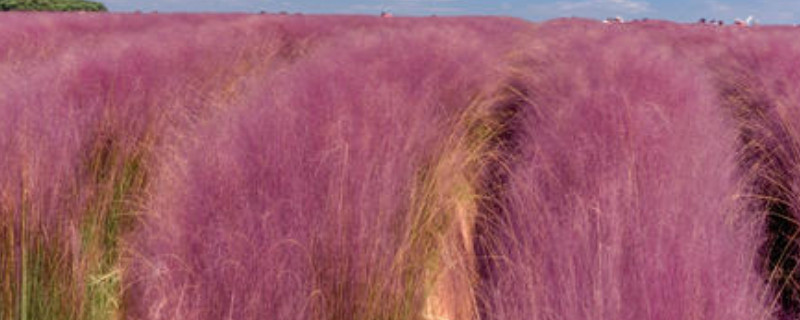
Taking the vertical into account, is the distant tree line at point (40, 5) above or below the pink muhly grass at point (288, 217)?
above

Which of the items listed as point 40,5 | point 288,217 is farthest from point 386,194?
point 40,5

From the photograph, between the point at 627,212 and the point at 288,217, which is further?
the point at 288,217

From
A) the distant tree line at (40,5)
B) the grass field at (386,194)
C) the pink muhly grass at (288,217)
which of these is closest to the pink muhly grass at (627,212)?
the grass field at (386,194)

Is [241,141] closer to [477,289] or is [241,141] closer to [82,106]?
[477,289]

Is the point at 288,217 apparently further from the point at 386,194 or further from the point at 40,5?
the point at 40,5

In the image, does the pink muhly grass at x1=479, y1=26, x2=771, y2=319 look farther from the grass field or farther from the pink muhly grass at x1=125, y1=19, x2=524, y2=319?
the pink muhly grass at x1=125, y1=19, x2=524, y2=319

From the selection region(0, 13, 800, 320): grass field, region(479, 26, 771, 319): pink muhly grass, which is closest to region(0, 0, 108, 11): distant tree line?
region(0, 13, 800, 320): grass field

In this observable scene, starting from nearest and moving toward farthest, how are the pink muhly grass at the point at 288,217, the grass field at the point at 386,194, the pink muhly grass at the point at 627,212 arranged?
the pink muhly grass at the point at 627,212 → the grass field at the point at 386,194 → the pink muhly grass at the point at 288,217

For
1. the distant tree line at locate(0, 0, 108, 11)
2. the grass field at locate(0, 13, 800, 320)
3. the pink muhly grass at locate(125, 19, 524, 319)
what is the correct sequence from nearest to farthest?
the grass field at locate(0, 13, 800, 320) → the pink muhly grass at locate(125, 19, 524, 319) → the distant tree line at locate(0, 0, 108, 11)

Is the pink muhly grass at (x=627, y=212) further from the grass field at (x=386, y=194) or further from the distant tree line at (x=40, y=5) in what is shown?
the distant tree line at (x=40, y=5)

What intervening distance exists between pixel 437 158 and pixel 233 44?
7.69ft

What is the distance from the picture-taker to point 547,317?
114 centimetres

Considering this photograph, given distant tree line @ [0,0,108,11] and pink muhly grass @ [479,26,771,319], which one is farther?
distant tree line @ [0,0,108,11]

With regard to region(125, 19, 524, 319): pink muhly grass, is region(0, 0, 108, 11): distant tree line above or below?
above
